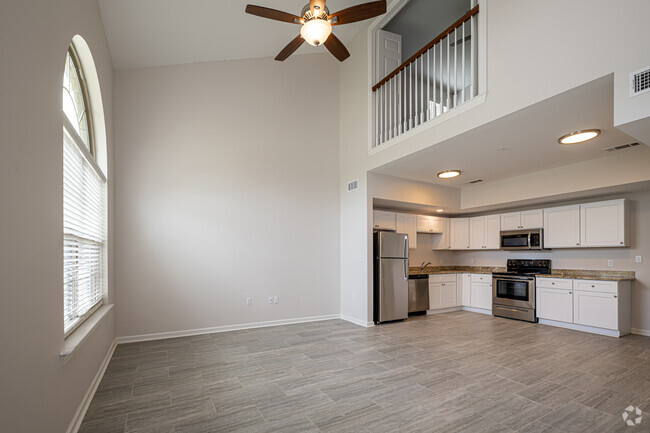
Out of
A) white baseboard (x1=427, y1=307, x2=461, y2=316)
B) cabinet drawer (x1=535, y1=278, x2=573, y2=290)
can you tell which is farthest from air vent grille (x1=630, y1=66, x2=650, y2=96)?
white baseboard (x1=427, y1=307, x2=461, y2=316)

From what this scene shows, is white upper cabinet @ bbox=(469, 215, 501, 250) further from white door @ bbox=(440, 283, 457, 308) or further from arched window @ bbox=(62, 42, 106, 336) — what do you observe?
arched window @ bbox=(62, 42, 106, 336)

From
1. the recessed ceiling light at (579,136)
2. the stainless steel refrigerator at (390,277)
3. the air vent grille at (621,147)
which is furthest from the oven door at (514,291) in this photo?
the recessed ceiling light at (579,136)

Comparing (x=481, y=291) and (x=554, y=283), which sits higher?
(x=554, y=283)

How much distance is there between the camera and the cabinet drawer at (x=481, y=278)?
22.2 feet

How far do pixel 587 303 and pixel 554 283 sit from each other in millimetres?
540

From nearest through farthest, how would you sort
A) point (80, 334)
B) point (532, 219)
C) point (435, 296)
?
point (80, 334)
point (532, 219)
point (435, 296)

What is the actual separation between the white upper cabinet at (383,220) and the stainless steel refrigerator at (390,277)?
1.35 feet

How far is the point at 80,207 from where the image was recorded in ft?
10.3

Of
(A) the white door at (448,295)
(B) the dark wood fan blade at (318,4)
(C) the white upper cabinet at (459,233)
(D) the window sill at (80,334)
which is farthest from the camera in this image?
(C) the white upper cabinet at (459,233)

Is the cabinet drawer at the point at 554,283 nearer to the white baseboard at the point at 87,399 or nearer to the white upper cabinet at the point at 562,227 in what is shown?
the white upper cabinet at the point at 562,227

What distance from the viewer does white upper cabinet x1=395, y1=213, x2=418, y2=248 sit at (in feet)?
22.2

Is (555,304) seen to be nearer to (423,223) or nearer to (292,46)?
(423,223)

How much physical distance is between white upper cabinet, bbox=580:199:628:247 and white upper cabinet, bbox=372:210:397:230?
3053 mm

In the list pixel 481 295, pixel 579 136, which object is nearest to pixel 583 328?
pixel 481 295
